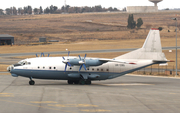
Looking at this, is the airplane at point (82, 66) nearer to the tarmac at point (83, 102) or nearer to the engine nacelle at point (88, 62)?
the engine nacelle at point (88, 62)

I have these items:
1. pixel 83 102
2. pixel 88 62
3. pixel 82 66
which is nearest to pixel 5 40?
pixel 82 66

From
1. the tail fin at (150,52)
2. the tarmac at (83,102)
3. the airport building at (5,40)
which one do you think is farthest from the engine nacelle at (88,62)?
the airport building at (5,40)

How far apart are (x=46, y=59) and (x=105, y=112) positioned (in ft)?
65.3

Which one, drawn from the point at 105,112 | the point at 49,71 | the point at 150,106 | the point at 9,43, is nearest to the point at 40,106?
the point at 105,112

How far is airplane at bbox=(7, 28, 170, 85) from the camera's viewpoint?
127 feet

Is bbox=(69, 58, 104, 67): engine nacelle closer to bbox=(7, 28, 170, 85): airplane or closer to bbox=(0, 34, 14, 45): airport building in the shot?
bbox=(7, 28, 170, 85): airplane

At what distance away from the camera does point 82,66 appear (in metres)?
39.5

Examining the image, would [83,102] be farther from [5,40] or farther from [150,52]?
[5,40]

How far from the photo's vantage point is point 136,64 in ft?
137

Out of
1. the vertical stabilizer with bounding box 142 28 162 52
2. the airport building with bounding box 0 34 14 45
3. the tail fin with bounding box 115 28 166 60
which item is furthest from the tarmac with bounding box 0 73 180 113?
the airport building with bounding box 0 34 14 45

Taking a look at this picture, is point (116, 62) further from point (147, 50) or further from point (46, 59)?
point (46, 59)

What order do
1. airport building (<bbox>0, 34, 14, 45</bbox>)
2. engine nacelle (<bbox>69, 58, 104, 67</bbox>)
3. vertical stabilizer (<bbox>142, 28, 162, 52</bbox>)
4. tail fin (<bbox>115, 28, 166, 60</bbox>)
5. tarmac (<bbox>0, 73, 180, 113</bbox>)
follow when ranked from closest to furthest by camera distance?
tarmac (<bbox>0, 73, 180, 113</bbox>) < engine nacelle (<bbox>69, 58, 104, 67</bbox>) < tail fin (<bbox>115, 28, 166, 60</bbox>) < vertical stabilizer (<bbox>142, 28, 162, 52</bbox>) < airport building (<bbox>0, 34, 14, 45</bbox>)

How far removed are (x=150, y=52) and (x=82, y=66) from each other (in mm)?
11722

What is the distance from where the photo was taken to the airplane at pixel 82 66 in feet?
127
